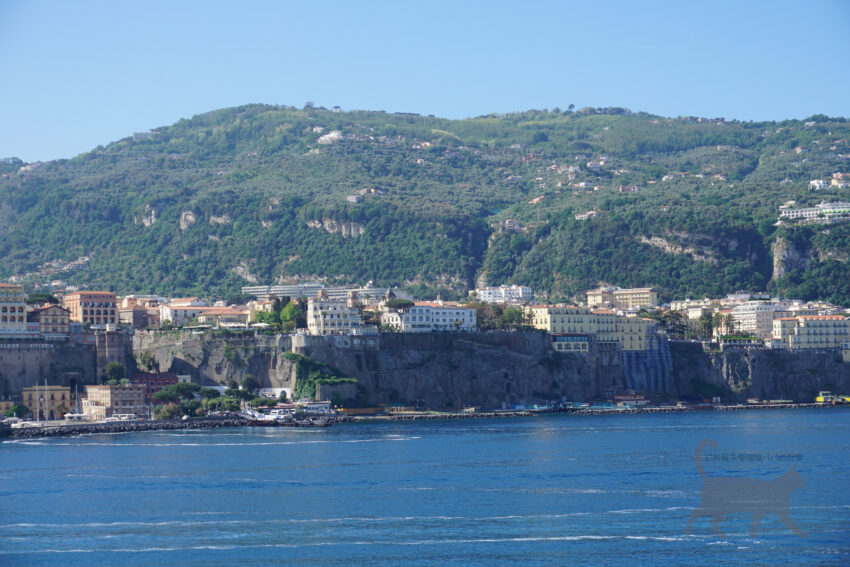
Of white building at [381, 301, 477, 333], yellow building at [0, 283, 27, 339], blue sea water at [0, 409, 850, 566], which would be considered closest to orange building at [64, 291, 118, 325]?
yellow building at [0, 283, 27, 339]

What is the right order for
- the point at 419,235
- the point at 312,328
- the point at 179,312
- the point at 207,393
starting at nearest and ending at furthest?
the point at 207,393
the point at 312,328
the point at 179,312
the point at 419,235

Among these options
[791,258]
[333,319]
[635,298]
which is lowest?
[333,319]

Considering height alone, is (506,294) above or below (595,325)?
above

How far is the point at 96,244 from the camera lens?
180 m

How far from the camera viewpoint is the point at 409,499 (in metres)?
51.8

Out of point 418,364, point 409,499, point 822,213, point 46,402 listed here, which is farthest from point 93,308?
point 822,213

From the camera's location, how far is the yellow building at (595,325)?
119 meters

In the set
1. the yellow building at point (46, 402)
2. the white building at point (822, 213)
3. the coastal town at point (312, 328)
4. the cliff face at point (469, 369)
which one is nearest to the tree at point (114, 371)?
the coastal town at point (312, 328)

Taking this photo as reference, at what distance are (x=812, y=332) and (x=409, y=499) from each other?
261 ft

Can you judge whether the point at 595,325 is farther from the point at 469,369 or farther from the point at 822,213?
the point at 822,213

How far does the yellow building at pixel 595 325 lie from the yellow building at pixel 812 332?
467 inches

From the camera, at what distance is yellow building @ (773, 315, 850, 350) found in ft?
403

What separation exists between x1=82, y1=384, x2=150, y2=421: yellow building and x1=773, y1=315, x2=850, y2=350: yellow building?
186 feet

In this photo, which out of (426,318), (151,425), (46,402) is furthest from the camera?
(426,318)
